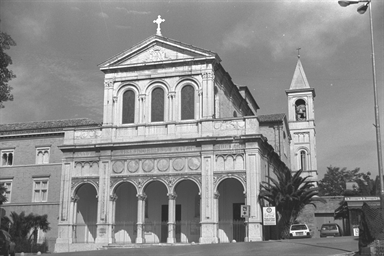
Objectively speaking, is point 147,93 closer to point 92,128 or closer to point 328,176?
point 92,128

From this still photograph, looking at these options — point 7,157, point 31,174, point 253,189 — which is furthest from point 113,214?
point 7,157

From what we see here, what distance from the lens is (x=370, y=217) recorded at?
52.7 ft

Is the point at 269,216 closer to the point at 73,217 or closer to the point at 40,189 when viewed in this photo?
the point at 73,217

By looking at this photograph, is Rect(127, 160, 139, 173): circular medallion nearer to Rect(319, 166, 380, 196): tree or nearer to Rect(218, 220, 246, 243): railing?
Rect(218, 220, 246, 243): railing

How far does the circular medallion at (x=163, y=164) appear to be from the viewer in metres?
37.8

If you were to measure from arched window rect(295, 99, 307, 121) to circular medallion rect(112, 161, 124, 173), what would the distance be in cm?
4668

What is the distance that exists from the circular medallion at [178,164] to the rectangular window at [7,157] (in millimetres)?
19148

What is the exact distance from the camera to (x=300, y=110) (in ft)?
263

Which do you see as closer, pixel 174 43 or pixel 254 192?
pixel 254 192

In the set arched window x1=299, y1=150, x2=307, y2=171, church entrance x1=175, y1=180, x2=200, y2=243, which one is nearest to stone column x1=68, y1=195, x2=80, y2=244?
church entrance x1=175, y1=180, x2=200, y2=243

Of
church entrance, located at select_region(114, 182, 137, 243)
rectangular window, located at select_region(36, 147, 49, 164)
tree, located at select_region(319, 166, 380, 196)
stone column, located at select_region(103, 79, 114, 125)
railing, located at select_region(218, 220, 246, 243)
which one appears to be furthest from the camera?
tree, located at select_region(319, 166, 380, 196)

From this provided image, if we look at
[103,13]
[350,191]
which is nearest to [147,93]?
[103,13]

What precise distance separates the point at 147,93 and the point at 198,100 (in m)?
4.35

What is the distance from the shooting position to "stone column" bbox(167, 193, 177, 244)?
36.3 metres
